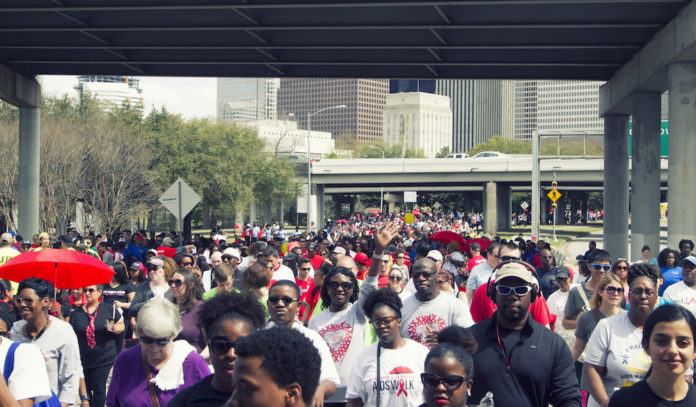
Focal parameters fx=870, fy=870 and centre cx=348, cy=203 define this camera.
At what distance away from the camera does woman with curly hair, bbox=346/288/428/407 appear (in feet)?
18.1

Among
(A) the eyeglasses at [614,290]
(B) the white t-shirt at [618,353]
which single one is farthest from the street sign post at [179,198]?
(B) the white t-shirt at [618,353]

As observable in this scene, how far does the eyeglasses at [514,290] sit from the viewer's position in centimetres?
532

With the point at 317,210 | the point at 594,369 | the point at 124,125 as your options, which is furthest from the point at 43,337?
the point at 317,210

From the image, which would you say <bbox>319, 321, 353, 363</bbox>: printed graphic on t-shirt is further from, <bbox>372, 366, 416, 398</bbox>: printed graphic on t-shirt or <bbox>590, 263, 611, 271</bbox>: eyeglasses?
<bbox>590, 263, 611, 271</bbox>: eyeglasses

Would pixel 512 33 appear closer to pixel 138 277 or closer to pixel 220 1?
pixel 220 1

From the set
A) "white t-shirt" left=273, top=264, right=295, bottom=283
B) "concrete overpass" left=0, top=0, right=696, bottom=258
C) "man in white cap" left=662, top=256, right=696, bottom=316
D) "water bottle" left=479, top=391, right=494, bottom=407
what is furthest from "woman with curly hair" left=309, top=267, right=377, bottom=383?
"concrete overpass" left=0, top=0, right=696, bottom=258

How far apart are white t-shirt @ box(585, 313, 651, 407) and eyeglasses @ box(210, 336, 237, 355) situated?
2751mm

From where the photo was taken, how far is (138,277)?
1251cm

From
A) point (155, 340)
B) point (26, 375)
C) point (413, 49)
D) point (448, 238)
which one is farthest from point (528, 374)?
point (413, 49)

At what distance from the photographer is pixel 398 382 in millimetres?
5555

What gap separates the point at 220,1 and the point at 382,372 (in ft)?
54.3

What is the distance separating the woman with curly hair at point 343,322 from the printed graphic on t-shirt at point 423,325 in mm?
357

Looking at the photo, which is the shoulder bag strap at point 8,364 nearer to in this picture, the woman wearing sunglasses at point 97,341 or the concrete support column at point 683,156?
the woman wearing sunglasses at point 97,341

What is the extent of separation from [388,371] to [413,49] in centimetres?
2020
